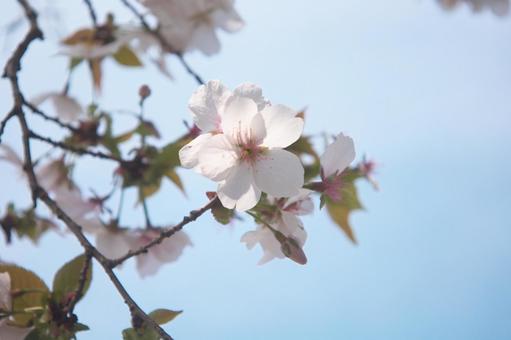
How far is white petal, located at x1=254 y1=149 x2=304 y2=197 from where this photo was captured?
0.65 metres

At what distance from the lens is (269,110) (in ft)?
2.14

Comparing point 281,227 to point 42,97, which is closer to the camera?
point 281,227

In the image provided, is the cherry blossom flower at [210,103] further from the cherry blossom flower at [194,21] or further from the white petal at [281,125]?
the cherry blossom flower at [194,21]

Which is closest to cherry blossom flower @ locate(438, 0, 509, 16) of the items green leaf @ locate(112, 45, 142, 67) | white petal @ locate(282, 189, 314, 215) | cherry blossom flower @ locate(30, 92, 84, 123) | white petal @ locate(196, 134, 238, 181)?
A: green leaf @ locate(112, 45, 142, 67)

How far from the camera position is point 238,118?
657 millimetres

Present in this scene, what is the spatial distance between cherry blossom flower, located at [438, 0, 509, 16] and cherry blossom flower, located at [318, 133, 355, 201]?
1.35 metres

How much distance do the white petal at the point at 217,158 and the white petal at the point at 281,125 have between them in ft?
0.15

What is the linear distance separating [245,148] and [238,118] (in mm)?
40

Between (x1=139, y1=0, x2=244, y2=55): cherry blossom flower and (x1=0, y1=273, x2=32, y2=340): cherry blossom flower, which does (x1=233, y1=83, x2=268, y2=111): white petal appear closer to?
(x1=0, y1=273, x2=32, y2=340): cherry blossom flower

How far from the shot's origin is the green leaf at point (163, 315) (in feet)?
2.52

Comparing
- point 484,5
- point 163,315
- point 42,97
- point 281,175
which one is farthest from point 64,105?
point 484,5

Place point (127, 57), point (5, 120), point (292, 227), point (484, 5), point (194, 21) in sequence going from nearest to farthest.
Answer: point (292, 227) → point (5, 120) → point (127, 57) → point (194, 21) → point (484, 5)

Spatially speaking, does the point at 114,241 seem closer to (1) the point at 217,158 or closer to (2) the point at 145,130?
(2) the point at 145,130

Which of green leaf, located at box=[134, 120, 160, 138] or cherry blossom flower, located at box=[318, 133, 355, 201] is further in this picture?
green leaf, located at box=[134, 120, 160, 138]
